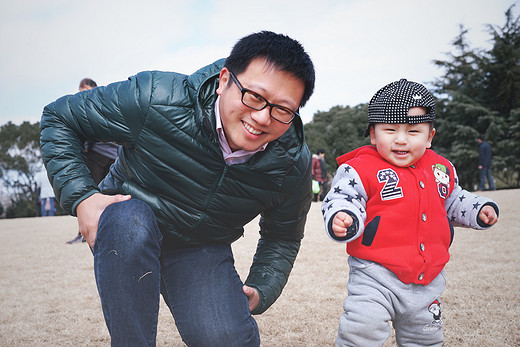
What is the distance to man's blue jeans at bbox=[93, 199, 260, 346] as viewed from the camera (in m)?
1.54

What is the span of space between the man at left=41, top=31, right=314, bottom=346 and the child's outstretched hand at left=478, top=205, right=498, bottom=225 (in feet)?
2.48

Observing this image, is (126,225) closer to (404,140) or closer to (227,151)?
(227,151)

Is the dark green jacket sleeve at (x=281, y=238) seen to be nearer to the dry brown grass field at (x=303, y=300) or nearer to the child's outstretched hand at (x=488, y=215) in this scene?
the dry brown grass field at (x=303, y=300)

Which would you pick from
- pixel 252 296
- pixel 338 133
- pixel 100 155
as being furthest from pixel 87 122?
pixel 338 133

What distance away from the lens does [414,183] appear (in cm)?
183

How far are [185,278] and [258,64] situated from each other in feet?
3.28

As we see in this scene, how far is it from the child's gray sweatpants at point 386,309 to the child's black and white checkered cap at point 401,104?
60 cm

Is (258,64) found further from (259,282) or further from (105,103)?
(259,282)

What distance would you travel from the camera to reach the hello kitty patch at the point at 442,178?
1.91 meters

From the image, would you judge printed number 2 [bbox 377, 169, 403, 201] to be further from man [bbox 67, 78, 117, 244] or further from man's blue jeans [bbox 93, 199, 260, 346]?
man [bbox 67, 78, 117, 244]

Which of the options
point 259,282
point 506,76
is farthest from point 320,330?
point 506,76

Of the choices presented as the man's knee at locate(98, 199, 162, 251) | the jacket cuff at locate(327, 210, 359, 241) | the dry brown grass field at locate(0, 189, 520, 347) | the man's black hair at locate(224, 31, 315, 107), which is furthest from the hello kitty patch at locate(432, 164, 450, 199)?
the man's knee at locate(98, 199, 162, 251)

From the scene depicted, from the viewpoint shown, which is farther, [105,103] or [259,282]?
[259,282]

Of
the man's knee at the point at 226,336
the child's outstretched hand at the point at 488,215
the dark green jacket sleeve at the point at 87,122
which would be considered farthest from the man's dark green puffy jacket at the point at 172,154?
the child's outstretched hand at the point at 488,215
